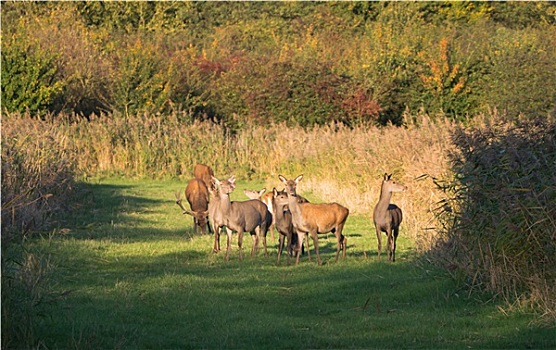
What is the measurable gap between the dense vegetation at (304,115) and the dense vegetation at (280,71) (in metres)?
0.11

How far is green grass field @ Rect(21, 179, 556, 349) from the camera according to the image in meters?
10.0

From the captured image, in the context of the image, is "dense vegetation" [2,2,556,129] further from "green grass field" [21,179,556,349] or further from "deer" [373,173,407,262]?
"green grass field" [21,179,556,349]

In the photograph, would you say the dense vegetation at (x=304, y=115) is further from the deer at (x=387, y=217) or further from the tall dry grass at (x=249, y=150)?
the deer at (x=387, y=217)

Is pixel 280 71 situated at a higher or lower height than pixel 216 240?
higher

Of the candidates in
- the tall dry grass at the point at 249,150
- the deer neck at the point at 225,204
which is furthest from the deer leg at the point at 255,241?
the tall dry grass at the point at 249,150

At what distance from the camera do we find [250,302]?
12.1m

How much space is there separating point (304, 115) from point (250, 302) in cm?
3258

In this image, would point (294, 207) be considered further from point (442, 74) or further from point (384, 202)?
point (442, 74)

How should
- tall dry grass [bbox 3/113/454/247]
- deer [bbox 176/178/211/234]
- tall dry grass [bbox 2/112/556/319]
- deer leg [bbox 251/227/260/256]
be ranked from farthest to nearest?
tall dry grass [bbox 3/113/454/247]
deer [bbox 176/178/211/234]
deer leg [bbox 251/227/260/256]
tall dry grass [bbox 2/112/556/319]

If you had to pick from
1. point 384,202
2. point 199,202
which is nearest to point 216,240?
point 384,202

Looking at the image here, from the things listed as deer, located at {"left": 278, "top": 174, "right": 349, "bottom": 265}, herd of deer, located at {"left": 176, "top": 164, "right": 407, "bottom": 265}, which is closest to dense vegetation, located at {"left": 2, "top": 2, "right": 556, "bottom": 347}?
herd of deer, located at {"left": 176, "top": 164, "right": 407, "bottom": 265}

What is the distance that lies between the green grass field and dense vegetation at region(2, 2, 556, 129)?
70.5 ft

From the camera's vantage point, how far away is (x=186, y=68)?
5000 centimetres

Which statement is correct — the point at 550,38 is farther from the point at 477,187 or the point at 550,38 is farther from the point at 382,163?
the point at 477,187
